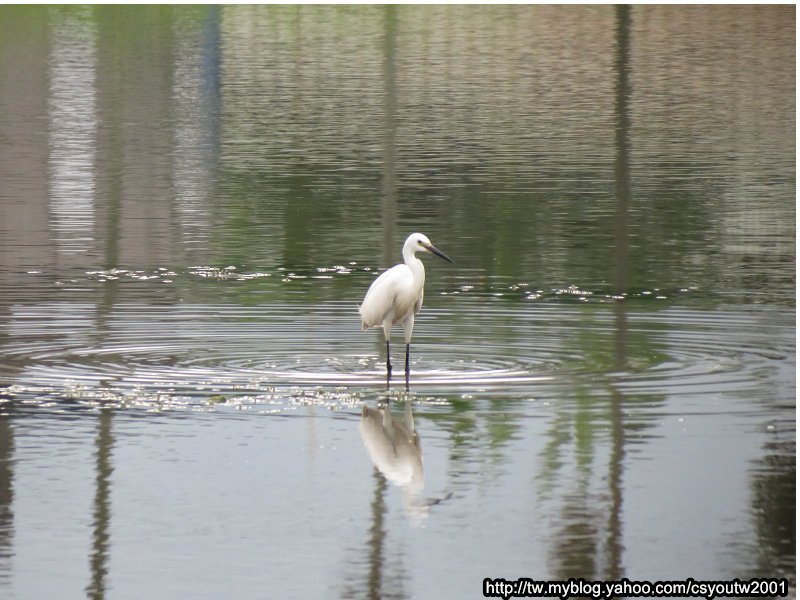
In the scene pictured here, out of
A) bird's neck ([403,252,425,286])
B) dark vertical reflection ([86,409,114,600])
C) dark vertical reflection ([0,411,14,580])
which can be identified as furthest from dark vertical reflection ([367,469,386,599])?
bird's neck ([403,252,425,286])

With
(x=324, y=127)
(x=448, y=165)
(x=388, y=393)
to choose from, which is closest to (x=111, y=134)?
(x=324, y=127)

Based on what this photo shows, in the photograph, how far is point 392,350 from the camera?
14.7 metres

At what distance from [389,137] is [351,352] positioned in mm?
21180

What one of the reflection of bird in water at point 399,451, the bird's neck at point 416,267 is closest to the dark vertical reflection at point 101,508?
the reflection of bird in water at point 399,451

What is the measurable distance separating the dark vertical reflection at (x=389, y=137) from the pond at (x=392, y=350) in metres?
0.17

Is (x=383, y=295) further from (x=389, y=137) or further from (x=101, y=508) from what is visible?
(x=389, y=137)

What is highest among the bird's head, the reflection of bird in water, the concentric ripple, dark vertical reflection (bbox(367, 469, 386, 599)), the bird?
the bird's head

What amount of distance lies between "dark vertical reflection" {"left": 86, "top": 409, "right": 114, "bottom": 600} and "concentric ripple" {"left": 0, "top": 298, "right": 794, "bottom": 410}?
35.6 inches

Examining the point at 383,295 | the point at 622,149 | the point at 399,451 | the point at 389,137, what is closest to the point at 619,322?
the point at 383,295

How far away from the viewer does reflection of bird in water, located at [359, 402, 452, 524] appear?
932 centimetres

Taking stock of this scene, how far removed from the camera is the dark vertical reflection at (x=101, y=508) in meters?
7.91

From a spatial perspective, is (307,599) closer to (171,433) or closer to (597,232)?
(171,433)

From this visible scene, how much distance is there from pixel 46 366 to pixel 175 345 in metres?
1.35

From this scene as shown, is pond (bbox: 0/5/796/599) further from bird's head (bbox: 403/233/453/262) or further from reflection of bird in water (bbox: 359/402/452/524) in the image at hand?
bird's head (bbox: 403/233/453/262)
